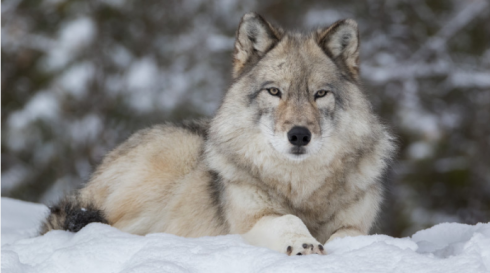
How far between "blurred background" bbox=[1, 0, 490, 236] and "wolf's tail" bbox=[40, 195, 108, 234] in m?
5.79

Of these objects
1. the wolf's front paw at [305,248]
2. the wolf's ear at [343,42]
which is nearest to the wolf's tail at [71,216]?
the wolf's front paw at [305,248]

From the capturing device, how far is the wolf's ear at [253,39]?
3996 millimetres

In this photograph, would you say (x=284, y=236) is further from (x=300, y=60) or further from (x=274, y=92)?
(x=300, y=60)

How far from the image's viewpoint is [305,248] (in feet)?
9.63

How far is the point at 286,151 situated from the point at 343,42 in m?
1.17

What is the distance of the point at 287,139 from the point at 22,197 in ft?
30.2

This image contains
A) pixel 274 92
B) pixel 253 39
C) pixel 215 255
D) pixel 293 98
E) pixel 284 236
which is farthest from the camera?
pixel 253 39

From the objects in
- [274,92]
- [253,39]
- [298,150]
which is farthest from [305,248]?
[253,39]

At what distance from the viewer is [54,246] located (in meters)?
3.36

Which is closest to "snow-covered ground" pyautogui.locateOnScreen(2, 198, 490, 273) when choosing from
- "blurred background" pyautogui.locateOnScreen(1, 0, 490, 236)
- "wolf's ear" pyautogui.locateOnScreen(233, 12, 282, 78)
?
"wolf's ear" pyautogui.locateOnScreen(233, 12, 282, 78)

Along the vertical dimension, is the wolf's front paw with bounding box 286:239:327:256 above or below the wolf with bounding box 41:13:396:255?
below

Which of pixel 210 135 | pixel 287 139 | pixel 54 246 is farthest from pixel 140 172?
pixel 287 139

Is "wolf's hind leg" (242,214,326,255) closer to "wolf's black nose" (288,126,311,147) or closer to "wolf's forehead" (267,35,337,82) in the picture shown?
"wolf's black nose" (288,126,311,147)

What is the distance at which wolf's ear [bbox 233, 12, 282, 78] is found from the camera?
400 centimetres
